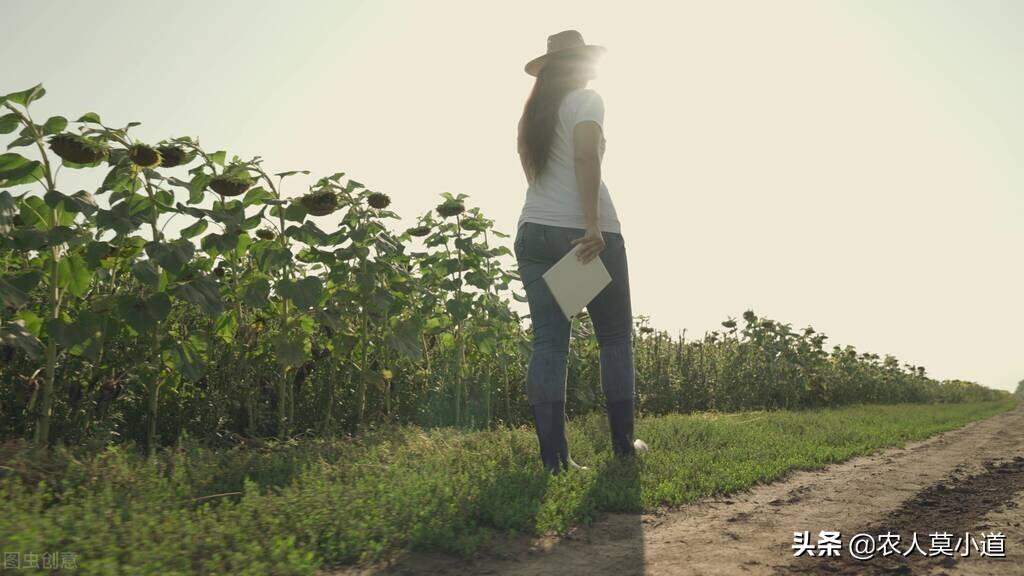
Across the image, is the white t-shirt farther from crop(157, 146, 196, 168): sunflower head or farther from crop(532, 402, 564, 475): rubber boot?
crop(157, 146, 196, 168): sunflower head

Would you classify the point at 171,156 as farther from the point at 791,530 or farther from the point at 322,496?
the point at 791,530

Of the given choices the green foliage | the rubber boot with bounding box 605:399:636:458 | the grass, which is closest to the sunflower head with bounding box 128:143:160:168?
the green foliage

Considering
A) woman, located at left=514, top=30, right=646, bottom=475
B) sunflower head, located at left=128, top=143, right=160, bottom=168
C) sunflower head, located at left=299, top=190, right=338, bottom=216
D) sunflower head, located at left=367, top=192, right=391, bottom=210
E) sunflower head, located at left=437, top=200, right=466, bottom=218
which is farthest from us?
sunflower head, located at left=437, top=200, right=466, bottom=218

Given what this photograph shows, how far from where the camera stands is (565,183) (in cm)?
400

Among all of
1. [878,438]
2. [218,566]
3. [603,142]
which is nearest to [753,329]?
[878,438]

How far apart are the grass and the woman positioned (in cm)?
37

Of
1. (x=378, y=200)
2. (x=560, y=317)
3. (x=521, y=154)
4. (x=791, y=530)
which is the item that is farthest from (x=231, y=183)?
(x=791, y=530)

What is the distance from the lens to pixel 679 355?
10289mm

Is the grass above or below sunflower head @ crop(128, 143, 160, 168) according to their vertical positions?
below

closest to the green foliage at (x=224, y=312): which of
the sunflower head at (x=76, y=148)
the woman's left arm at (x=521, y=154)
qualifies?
the sunflower head at (x=76, y=148)

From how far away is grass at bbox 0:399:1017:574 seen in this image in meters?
2.25

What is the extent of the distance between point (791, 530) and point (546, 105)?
2.40 metres

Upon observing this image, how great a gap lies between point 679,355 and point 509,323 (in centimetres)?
481

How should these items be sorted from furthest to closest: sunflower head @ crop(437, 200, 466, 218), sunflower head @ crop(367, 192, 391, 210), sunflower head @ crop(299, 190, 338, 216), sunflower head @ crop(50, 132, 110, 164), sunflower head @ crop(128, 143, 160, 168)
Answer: sunflower head @ crop(437, 200, 466, 218), sunflower head @ crop(367, 192, 391, 210), sunflower head @ crop(299, 190, 338, 216), sunflower head @ crop(128, 143, 160, 168), sunflower head @ crop(50, 132, 110, 164)
